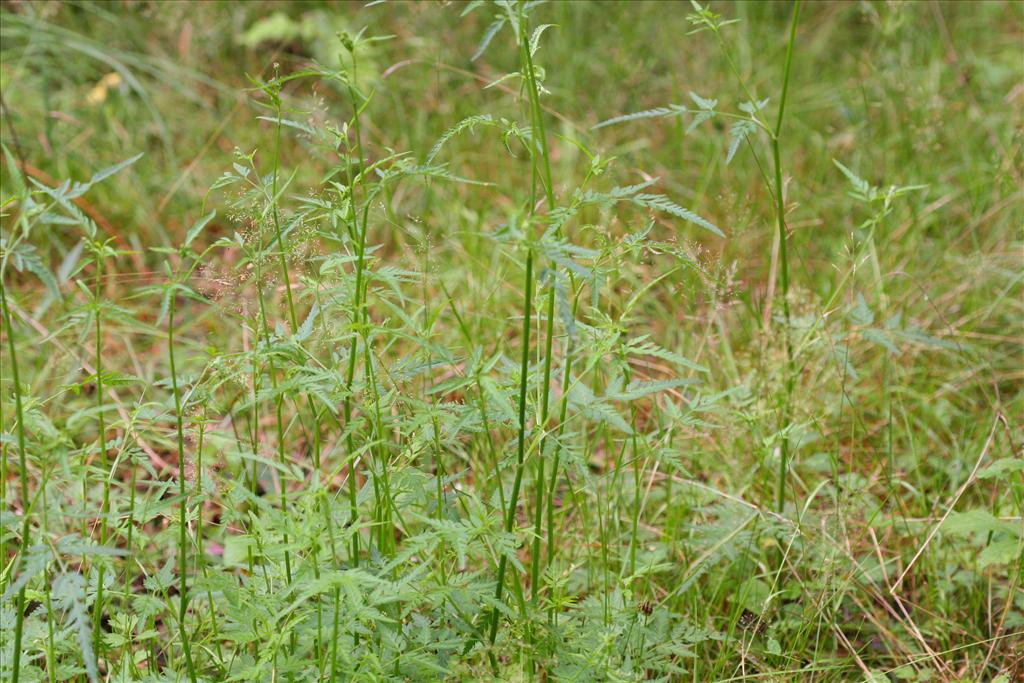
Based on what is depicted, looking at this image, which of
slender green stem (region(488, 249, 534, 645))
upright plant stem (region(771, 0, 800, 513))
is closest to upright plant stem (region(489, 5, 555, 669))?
slender green stem (region(488, 249, 534, 645))

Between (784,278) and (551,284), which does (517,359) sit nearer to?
(784,278)

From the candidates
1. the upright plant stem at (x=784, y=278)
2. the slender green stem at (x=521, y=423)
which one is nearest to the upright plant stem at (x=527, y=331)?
the slender green stem at (x=521, y=423)

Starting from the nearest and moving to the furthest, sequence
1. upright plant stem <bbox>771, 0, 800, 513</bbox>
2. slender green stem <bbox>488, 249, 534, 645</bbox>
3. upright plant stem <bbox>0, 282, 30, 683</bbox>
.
A: upright plant stem <bbox>0, 282, 30, 683</bbox> < slender green stem <bbox>488, 249, 534, 645</bbox> < upright plant stem <bbox>771, 0, 800, 513</bbox>

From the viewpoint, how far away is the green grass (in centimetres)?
149

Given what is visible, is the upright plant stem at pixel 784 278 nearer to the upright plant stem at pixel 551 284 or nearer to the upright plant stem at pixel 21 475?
the upright plant stem at pixel 551 284

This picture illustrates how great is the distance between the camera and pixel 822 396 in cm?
285

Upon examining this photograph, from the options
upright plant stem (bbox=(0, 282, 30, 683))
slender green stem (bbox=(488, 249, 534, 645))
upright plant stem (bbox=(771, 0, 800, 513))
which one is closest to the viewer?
upright plant stem (bbox=(0, 282, 30, 683))

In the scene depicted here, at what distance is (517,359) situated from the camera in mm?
3035

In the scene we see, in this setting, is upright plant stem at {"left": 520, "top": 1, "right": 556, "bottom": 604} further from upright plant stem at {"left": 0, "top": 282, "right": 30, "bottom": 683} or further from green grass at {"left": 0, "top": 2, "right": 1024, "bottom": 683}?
upright plant stem at {"left": 0, "top": 282, "right": 30, "bottom": 683}

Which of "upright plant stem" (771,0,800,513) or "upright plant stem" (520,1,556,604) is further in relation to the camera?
"upright plant stem" (771,0,800,513)

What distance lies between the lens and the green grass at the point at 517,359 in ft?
4.90

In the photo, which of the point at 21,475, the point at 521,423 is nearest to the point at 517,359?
the point at 521,423

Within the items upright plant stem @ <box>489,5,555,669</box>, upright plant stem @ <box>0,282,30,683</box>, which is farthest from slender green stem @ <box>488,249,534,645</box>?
upright plant stem @ <box>0,282,30,683</box>

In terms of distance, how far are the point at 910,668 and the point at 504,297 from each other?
5.39 ft
